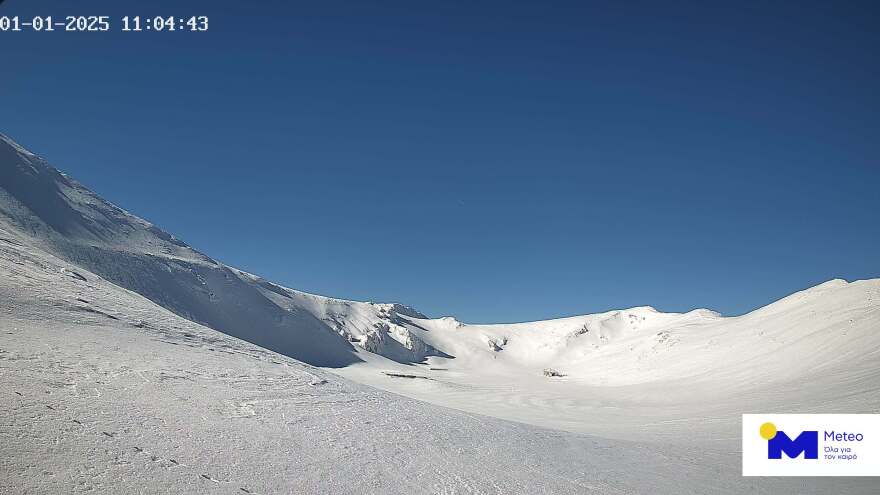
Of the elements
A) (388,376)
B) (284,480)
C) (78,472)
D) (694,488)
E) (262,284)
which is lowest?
(388,376)

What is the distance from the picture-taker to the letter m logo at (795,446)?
937 cm

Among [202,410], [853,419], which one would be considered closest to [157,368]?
[202,410]

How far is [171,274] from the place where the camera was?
119 ft

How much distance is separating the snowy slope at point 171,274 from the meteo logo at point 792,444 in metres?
24.4

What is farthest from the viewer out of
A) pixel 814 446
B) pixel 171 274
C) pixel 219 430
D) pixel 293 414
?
pixel 171 274

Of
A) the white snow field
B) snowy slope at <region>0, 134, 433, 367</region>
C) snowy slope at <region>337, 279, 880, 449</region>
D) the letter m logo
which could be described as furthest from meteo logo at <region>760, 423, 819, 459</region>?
snowy slope at <region>0, 134, 433, 367</region>

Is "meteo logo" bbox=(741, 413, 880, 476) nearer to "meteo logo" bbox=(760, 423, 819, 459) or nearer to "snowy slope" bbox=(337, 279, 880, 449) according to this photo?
"meteo logo" bbox=(760, 423, 819, 459)

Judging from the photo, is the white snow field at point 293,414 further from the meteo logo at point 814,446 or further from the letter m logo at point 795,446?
the letter m logo at point 795,446

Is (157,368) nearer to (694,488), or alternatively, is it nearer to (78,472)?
(78,472)

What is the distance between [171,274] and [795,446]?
40561 millimetres

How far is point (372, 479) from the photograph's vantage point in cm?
614

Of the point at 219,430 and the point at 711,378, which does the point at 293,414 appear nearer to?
the point at 219,430

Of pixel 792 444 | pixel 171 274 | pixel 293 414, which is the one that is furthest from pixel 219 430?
pixel 171 274

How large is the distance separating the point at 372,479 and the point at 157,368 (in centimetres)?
443
